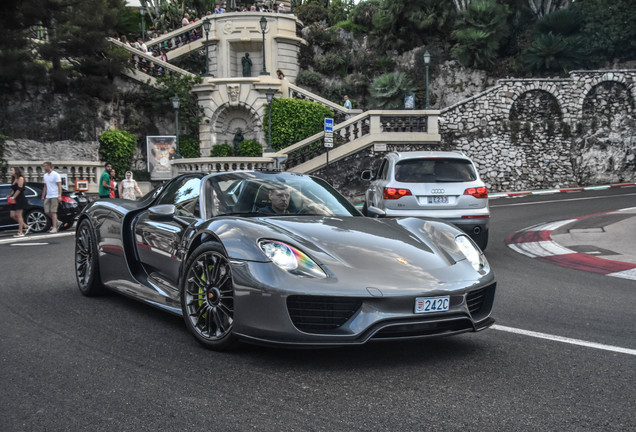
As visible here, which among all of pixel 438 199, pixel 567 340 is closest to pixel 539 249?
pixel 438 199

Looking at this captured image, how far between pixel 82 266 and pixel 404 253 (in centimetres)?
407

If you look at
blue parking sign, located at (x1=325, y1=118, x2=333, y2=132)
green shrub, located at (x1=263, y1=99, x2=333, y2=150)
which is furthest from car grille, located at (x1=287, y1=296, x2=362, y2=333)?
green shrub, located at (x1=263, y1=99, x2=333, y2=150)

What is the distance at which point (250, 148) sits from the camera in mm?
36625

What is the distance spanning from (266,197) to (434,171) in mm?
5940

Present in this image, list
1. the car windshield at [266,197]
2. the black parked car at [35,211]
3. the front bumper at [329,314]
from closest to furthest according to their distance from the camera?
the front bumper at [329,314]
the car windshield at [266,197]
the black parked car at [35,211]

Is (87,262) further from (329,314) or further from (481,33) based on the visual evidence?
(481,33)

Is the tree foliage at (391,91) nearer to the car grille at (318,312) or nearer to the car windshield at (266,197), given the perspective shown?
the car windshield at (266,197)

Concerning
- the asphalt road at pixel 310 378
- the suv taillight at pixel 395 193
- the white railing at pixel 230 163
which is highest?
the white railing at pixel 230 163

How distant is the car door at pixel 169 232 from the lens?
5.72 m

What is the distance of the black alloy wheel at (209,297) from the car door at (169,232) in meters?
0.45

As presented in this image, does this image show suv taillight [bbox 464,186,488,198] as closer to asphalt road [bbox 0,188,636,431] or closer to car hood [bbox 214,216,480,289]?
asphalt road [bbox 0,188,636,431]

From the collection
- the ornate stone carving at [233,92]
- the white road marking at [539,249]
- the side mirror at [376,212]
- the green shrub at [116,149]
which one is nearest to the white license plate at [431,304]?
the side mirror at [376,212]

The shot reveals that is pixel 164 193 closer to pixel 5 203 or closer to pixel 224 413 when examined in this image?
pixel 224 413

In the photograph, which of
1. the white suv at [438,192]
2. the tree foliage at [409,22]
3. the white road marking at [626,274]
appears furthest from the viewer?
the tree foliage at [409,22]
